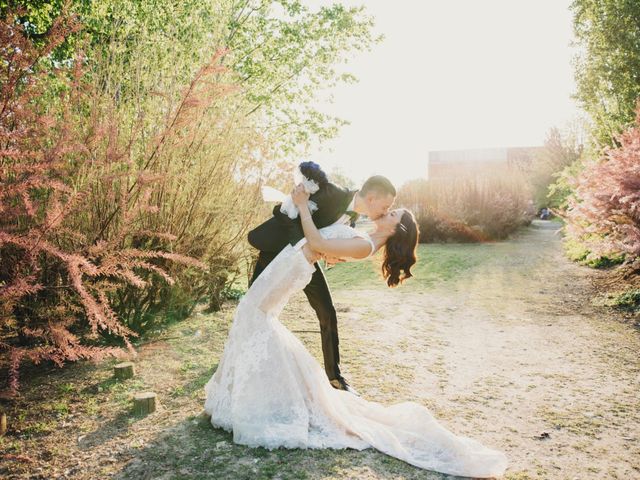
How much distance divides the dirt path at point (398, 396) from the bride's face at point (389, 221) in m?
1.25

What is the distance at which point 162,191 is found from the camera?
3783 millimetres

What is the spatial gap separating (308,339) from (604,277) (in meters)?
6.13

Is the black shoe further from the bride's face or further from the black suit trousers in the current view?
the bride's face

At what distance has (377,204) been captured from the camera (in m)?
3.25

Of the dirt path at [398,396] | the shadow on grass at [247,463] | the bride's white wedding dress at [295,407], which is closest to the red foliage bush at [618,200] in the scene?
the dirt path at [398,396]

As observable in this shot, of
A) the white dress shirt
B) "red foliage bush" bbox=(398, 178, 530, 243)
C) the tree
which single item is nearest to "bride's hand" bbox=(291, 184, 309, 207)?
the white dress shirt

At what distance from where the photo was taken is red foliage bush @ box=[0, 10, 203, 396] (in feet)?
7.68

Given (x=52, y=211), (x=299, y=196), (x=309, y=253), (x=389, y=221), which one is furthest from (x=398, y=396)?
(x=52, y=211)

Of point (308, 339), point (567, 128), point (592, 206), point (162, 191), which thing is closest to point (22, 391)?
point (162, 191)

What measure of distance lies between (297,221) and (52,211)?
1.37 metres

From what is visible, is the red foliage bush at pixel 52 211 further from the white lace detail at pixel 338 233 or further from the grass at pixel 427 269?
the grass at pixel 427 269

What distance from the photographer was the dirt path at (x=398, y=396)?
7.75ft

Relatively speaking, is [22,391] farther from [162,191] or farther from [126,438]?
[162,191]

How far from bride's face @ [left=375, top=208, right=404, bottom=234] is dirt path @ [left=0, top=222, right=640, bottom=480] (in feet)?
4.10
